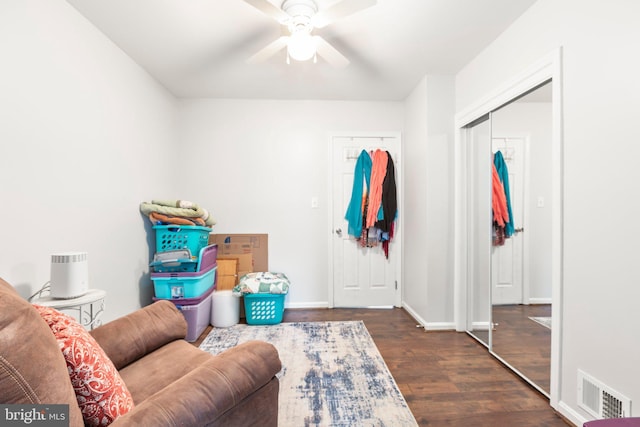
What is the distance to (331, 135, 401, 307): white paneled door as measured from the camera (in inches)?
144

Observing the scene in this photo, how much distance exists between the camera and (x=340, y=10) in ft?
5.56

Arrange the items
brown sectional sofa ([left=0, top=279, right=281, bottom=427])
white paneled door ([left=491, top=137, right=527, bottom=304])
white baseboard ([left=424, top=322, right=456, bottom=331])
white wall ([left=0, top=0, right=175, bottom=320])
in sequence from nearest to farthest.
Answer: brown sectional sofa ([left=0, top=279, right=281, bottom=427]) < white wall ([left=0, top=0, right=175, bottom=320]) < white paneled door ([left=491, top=137, right=527, bottom=304]) < white baseboard ([left=424, top=322, right=456, bottom=331])

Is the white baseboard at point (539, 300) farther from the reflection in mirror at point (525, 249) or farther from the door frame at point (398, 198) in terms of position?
the door frame at point (398, 198)

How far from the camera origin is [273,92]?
3.35m

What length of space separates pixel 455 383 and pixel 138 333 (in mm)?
1948

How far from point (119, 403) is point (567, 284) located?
6.94ft

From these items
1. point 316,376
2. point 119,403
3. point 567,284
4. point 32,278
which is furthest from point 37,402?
point 567,284

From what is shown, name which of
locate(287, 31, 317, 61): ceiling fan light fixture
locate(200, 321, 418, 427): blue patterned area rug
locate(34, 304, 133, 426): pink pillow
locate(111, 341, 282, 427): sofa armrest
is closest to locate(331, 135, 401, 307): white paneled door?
locate(200, 321, 418, 427): blue patterned area rug

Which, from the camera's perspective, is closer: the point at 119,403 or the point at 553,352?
the point at 119,403

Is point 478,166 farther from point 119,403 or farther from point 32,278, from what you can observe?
point 32,278

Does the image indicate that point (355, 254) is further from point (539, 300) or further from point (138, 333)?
point (138, 333)

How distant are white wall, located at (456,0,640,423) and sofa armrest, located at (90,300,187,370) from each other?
7.03 ft

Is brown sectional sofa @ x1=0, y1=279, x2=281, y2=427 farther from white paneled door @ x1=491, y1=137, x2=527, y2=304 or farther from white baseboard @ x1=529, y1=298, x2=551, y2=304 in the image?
white paneled door @ x1=491, y1=137, x2=527, y2=304

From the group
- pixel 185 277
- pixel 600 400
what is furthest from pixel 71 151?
pixel 600 400
